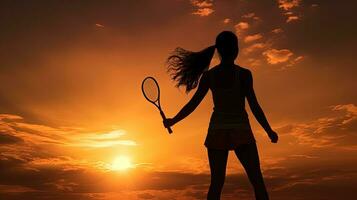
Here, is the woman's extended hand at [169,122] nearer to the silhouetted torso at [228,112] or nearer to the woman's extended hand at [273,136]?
the silhouetted torso at [228,112]

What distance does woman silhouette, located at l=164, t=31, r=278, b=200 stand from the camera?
31.3 feet

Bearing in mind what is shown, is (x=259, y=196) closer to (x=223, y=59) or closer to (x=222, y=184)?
(x=222, y=184)

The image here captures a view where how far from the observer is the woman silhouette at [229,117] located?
9531mm

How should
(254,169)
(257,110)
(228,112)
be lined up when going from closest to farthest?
(254,169)
(228,112)
(257,110)

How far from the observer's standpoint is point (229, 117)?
964 cm

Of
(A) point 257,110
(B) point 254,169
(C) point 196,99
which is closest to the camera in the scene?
(B) point 254,169

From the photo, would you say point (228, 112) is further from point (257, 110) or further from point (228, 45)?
point (228, 45)

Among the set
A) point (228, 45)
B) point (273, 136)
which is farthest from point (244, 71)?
point (273, 136)

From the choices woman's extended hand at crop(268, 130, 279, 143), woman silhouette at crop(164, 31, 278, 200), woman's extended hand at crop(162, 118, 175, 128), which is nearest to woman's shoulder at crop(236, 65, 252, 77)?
woman silhouette at crop(164, 31, 278, 200)

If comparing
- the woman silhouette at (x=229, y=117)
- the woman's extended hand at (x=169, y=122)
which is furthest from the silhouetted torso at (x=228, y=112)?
the woman's extended hand at (x=169, y=122)

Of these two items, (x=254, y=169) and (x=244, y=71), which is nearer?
(x=254, y=169)

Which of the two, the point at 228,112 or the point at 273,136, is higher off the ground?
the point at 228,112

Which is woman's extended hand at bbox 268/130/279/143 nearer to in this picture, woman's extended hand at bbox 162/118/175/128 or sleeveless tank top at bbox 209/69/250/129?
sleeveless tank top at bbox 209/69/250/129

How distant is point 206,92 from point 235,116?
0.70 m
